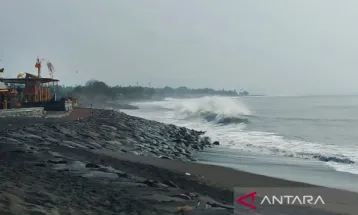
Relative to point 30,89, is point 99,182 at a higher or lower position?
lower

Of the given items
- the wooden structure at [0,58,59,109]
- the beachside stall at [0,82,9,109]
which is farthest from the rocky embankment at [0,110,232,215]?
the wooden structure at [0,58,59,109]

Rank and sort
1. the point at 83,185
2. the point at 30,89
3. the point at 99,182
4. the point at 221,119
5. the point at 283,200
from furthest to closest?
1. the point at 221,119
2. the point at 30,89
3. the point at 283,200
4. the point at 99,182
5. the point at 83,185

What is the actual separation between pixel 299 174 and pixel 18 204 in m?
10.4

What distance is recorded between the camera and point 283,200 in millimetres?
9055

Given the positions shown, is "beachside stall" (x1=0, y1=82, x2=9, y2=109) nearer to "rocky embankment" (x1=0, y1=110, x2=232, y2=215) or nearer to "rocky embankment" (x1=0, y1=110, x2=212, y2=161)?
"rocky embankment" (x1=0, y1=110, x2=212, y2=161)

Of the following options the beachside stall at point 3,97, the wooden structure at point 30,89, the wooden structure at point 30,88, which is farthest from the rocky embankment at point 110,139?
the wooden structure at point 30,88

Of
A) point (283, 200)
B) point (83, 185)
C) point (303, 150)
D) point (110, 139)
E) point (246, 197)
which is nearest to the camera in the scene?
point (83, 185)

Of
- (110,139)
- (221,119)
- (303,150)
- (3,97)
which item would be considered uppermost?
(3,97)

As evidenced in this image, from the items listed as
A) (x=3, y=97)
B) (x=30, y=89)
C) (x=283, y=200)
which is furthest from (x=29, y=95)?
(x=283, y=200)

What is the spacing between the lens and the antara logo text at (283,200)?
336 inches

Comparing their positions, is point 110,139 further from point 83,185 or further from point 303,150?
point 83,185

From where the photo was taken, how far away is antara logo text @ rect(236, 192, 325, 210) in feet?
28.0

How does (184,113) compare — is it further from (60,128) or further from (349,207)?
(349,207)

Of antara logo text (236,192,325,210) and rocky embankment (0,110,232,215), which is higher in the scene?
rocky embankment (0,110,232,215)
